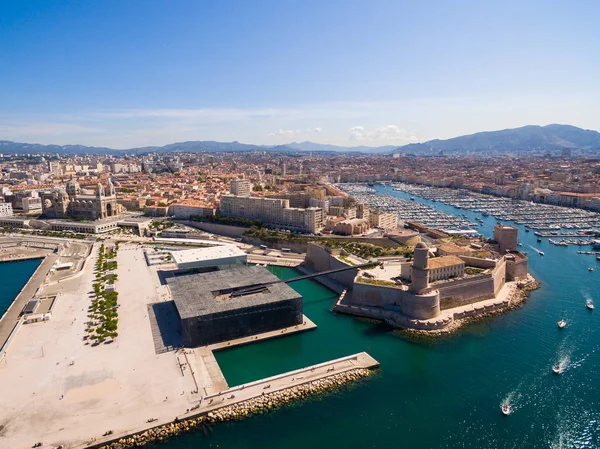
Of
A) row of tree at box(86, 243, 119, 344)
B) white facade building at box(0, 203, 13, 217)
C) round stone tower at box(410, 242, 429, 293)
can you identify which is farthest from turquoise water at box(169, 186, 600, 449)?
white facade building at box(0, 203, 13, 217)

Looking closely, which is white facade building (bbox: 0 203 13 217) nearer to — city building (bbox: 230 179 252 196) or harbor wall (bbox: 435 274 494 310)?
city building (bbox: 230 179 252 196)

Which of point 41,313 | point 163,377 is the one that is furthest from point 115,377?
point 41,313

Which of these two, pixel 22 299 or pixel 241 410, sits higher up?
pixel 22 299

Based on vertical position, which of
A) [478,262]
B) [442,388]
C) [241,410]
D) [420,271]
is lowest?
[442,388]

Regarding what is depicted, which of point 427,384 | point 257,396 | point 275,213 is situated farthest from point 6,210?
point 427,384

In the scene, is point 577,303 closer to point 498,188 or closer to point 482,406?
point 482,406

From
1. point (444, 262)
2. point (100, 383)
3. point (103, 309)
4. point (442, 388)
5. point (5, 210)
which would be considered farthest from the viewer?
point (5, 210)

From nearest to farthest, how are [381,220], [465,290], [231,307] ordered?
[231,307], [465,290], [381,220]

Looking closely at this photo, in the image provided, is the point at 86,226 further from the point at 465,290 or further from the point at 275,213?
the point at 465,290
